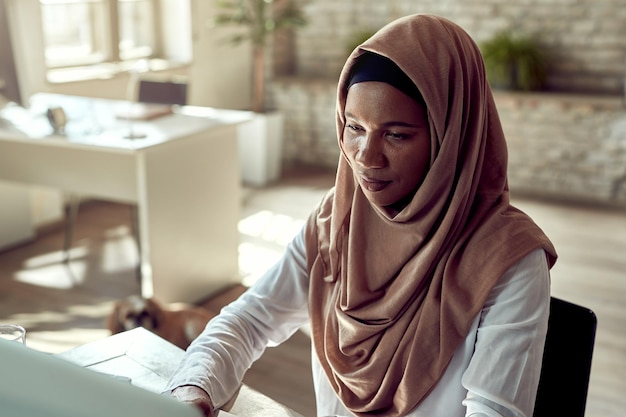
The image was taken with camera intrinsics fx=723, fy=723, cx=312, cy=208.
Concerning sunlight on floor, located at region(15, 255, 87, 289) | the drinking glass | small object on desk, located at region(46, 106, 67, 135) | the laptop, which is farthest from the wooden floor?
the laptop

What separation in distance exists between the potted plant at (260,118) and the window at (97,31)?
59cm

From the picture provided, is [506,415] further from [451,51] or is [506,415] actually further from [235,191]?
[235,191]

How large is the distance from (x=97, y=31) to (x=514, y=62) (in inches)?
117

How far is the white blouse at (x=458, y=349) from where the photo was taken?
3.41 ft

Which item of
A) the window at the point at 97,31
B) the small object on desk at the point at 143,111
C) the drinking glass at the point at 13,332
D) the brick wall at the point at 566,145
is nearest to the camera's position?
the drinking glass at the point at 13,332

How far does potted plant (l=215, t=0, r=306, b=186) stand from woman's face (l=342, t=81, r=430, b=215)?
425 cm

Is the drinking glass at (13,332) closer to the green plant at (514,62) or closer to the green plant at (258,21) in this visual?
the green plant at (258,21)

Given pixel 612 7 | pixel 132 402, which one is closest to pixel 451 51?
pixel 132 402

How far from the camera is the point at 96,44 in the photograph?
16.5ft

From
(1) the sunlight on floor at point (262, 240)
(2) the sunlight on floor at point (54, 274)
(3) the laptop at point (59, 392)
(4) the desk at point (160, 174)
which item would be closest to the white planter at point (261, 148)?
(1) the sunlight on floor at point (262, 240)

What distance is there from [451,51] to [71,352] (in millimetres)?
875

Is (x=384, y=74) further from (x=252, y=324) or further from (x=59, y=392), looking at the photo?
(x=59, y=392)

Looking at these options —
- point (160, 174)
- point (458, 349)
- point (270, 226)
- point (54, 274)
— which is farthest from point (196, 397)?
point (270, 226)

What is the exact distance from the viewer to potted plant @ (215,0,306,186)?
5234 mm
